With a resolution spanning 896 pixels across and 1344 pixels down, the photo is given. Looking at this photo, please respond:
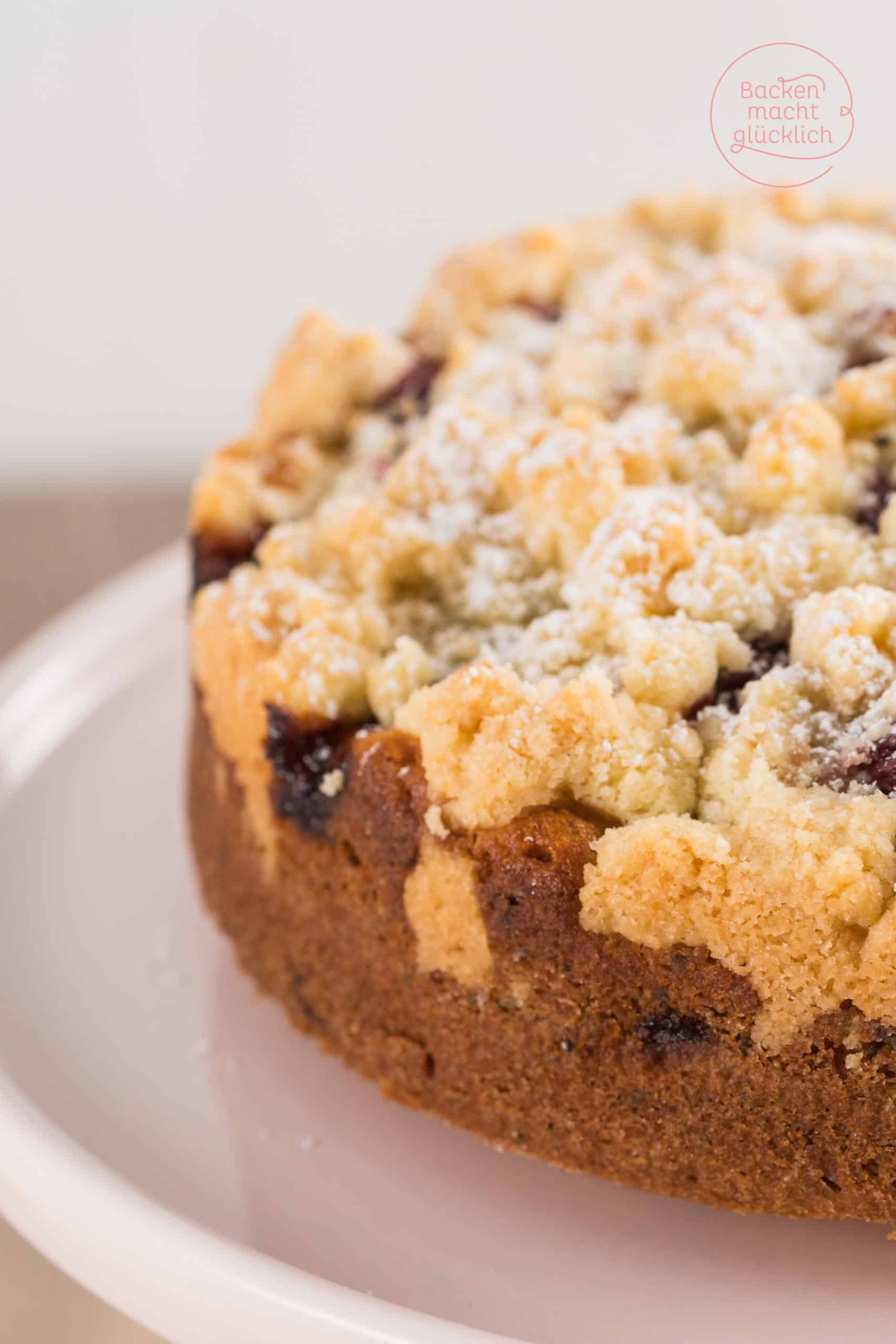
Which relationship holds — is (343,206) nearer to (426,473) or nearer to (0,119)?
(0,119)

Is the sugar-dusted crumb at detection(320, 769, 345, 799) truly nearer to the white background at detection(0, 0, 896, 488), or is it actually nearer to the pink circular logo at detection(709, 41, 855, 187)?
the pink circular logo at detection(709, 41, 855, 187)

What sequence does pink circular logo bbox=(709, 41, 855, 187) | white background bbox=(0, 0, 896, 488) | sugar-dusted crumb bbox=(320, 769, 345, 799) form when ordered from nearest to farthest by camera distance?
sugar-dusted crumb bbox=(320, 769, 345, 799)
pink circular logo bbox=(709, 41, 855, 187)
white background bbox=(0, 0, 896, 488)

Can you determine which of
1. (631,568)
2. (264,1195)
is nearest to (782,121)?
(631,568)

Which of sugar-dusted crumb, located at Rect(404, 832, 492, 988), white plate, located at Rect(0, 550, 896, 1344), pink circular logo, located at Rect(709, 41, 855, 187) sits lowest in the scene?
white plate, located at Rect(0, 550, 896, 1344)

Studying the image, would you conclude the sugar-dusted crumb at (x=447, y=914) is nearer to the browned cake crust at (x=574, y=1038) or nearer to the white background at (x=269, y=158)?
the browned cake crust at (x=574, y=1038)

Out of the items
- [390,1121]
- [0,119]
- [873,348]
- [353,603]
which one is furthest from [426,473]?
[0,119]

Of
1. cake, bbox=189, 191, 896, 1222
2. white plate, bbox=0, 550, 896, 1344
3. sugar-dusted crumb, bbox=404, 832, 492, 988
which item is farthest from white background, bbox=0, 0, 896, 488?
sugar-dusted crumb, bbox=404, 832, 492, 988

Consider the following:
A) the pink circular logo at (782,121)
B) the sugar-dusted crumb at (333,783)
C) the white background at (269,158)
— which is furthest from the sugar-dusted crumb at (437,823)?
the white background at (269,158)
